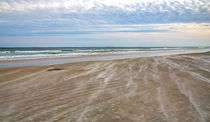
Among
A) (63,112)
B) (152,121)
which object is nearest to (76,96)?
(63,112)

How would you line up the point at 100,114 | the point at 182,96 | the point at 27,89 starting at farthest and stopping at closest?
the point at 27,89, the point at 182,96, the point at 100,114

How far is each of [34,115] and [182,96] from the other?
377cm

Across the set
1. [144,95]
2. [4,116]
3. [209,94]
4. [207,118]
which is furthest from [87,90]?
[209,94]

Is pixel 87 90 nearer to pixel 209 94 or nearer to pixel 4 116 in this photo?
pixel 4 116

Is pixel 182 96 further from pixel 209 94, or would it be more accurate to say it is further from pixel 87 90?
pixel 87 90

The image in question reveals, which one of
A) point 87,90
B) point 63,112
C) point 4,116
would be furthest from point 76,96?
point 4,116

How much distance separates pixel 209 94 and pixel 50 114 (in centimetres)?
433

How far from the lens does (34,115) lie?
334cm

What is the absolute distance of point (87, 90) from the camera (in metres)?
5.14

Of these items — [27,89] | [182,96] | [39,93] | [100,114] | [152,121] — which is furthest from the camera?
[27,89]

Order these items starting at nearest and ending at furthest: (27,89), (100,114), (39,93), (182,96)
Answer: (100,114) < (182,96) < (39,93) < (27,89)

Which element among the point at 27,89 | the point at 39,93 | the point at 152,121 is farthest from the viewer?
the point at 27,89

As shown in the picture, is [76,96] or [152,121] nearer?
[152,121]

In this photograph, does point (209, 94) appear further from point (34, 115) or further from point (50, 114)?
point (34, 115)
